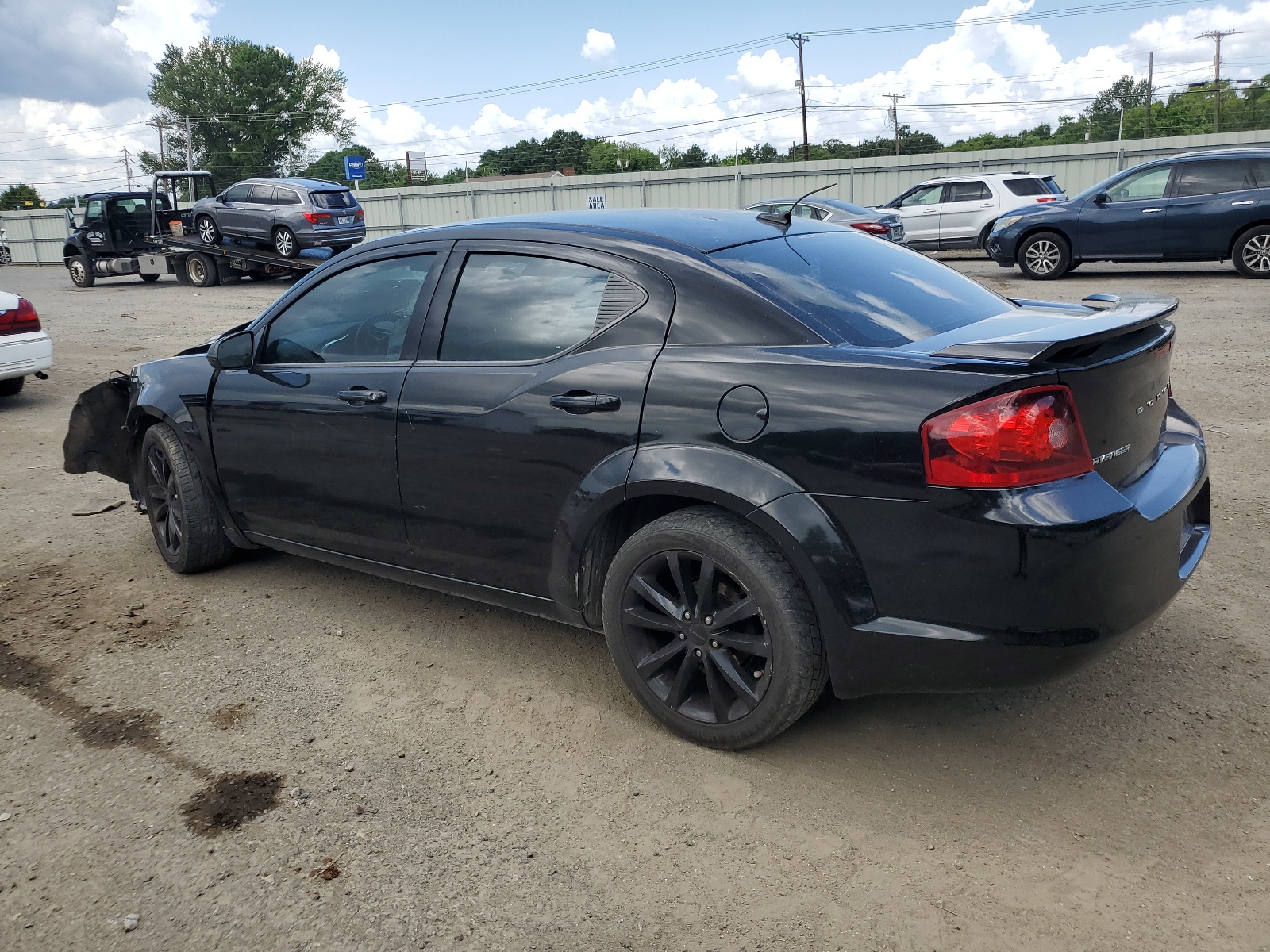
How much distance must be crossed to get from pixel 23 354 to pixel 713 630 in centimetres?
877

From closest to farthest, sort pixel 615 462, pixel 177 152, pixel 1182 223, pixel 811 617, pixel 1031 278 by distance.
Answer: pixel 811 617, pixel 615 462, pixel 1182 223, pixel 1031 278, pixel 177 152

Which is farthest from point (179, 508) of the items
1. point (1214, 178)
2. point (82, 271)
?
point (82, 271)

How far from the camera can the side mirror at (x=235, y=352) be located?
4246 millimetres

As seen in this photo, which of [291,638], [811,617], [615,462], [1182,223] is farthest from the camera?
[1182,223]

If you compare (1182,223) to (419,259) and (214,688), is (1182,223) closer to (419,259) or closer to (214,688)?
(419,259)

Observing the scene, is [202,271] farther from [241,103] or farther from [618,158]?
[618,158]

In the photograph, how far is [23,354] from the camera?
9328 mm

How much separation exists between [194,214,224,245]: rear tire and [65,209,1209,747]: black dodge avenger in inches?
798

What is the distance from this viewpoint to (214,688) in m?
3.64

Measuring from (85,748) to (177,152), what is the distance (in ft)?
299

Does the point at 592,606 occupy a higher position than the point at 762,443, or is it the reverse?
the point at 762,443

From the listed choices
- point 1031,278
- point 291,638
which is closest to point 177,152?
point 1031,278

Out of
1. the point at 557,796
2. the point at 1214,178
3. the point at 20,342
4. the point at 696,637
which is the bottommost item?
the point at 557,796

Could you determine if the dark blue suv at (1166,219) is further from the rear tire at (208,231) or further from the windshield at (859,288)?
the rear tire at (208,231)
